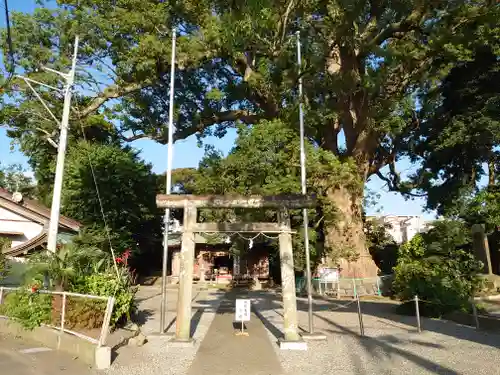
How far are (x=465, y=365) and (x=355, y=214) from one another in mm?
15940

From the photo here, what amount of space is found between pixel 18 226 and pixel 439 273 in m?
18.2

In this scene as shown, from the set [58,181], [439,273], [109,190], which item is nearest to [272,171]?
[439,273]

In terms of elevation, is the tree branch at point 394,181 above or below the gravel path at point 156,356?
above

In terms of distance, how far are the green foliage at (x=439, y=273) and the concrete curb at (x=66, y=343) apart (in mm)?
9621

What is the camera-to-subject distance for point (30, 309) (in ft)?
32.5

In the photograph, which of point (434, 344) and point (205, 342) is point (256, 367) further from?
point (434, 344)

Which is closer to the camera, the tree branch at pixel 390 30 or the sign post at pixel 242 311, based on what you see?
the sign post at pixel 242 311

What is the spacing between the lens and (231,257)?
32.2 m

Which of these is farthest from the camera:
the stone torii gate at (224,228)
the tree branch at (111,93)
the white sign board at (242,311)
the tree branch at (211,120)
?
the tree branch at (211,120)

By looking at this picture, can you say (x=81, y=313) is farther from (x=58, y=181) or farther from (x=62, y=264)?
(x=58, y=181)

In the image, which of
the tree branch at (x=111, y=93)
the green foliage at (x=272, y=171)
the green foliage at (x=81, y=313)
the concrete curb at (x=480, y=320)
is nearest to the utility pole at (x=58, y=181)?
the green foliage at (x=81, y=313)

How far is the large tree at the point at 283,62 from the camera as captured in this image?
56.2ft

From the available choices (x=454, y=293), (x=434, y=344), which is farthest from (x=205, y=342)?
(x=454, y=293)

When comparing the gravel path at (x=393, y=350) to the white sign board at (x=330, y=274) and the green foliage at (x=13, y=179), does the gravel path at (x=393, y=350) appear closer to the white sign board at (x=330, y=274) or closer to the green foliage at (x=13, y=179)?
the white sign board at (x=330, y=274)
